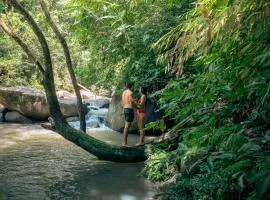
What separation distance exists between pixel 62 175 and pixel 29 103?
34.1 feet

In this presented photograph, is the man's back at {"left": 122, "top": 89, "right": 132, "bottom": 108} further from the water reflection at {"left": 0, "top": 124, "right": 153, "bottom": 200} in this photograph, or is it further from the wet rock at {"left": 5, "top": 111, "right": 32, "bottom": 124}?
the wet rock at {"left": 5, "top": 111, "right": 32, "bottom": 124}

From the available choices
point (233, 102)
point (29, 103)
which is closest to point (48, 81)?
point (233, 102)

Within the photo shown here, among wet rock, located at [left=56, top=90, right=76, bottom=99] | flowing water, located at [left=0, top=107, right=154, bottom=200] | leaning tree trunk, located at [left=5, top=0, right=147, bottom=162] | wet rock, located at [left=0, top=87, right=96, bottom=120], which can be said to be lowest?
flowing water, located at [left=0, top=107, right=154, bottom=200]

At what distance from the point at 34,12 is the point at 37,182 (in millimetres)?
18225

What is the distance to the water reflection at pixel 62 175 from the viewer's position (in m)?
7.48

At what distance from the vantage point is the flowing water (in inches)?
294

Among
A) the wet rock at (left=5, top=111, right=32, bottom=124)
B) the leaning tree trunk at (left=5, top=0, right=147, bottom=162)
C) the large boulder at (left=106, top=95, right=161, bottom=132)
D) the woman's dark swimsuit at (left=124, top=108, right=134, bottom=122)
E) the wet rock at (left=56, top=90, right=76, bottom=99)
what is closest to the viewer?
the leaning tree trunk at (left=5, top=0, right=147, bottom=162)

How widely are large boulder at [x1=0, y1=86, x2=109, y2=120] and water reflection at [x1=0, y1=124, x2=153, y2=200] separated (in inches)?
236

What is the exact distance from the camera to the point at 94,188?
7801mm

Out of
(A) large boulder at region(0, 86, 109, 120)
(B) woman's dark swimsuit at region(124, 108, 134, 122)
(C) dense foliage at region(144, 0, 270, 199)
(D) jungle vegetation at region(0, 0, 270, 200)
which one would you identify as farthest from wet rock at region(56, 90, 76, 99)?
(C) dense foliage at region(144, 0, 270, 199)

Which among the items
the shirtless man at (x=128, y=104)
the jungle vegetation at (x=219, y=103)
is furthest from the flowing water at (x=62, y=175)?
the shirtless man at (x=128, y=104)

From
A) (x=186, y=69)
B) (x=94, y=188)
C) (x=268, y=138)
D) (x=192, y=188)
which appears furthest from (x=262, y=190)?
(x=186, y=69)

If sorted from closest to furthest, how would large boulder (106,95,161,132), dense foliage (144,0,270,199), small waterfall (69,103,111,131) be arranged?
dense foliage (144,0,270,199), large boulder (106,95,161,132), small waterfall (69,103,111,131)

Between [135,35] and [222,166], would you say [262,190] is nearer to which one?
[222,166]
